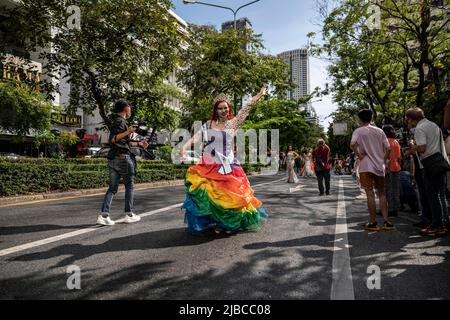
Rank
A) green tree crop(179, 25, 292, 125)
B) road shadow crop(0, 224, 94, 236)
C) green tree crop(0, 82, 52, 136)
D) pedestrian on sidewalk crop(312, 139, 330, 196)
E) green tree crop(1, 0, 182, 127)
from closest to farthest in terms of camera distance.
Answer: road shadow crop(0, 224, 94, 236) → green tree crop(1, 0, 182, 127) → pedestrian on sidewalk crop(312, 139, 330, 196) → green tree crop(0, 82, 52, 136) → green tree crop(179, 25, 292, 125)

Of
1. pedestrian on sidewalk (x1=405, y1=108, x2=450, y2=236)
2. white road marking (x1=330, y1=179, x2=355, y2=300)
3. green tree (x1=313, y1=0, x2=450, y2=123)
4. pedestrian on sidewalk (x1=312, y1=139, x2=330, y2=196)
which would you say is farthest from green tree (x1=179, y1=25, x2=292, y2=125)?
white road marking (x1=330, y1=179, x2=355, y2=300)

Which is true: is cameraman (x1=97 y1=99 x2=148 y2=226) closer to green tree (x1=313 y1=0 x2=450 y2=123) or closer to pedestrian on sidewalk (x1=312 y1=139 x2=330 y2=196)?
pedestrian on sidewalk (x1=312 y1=139 x2=330 y2=196)

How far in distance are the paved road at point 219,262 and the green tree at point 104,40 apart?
698 centimetres

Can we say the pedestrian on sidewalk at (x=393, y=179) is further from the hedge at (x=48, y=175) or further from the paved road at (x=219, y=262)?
the hedge at (x=48, y=175)

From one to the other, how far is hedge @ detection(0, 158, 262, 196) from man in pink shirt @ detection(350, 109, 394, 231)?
8596 mm

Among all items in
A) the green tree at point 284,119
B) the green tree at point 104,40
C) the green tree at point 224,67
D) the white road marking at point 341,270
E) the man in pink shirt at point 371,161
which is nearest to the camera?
the white road marking at point 341,270

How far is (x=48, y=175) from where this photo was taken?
10.2 meters

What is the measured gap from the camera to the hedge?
358 inches

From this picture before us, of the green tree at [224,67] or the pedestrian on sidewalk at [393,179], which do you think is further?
the green tree at [224,67]

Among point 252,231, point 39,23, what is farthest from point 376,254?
point 39,23

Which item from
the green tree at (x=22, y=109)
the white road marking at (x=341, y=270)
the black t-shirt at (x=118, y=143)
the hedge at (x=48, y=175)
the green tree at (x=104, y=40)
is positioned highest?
the green tree at (x=104, y=40)

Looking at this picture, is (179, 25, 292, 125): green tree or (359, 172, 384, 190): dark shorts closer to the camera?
(359, 172, 384, 190): dark shorts

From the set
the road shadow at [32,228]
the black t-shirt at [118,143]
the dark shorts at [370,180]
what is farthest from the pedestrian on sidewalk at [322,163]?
the road shadow at [32,228]

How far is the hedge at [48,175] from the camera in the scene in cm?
910
